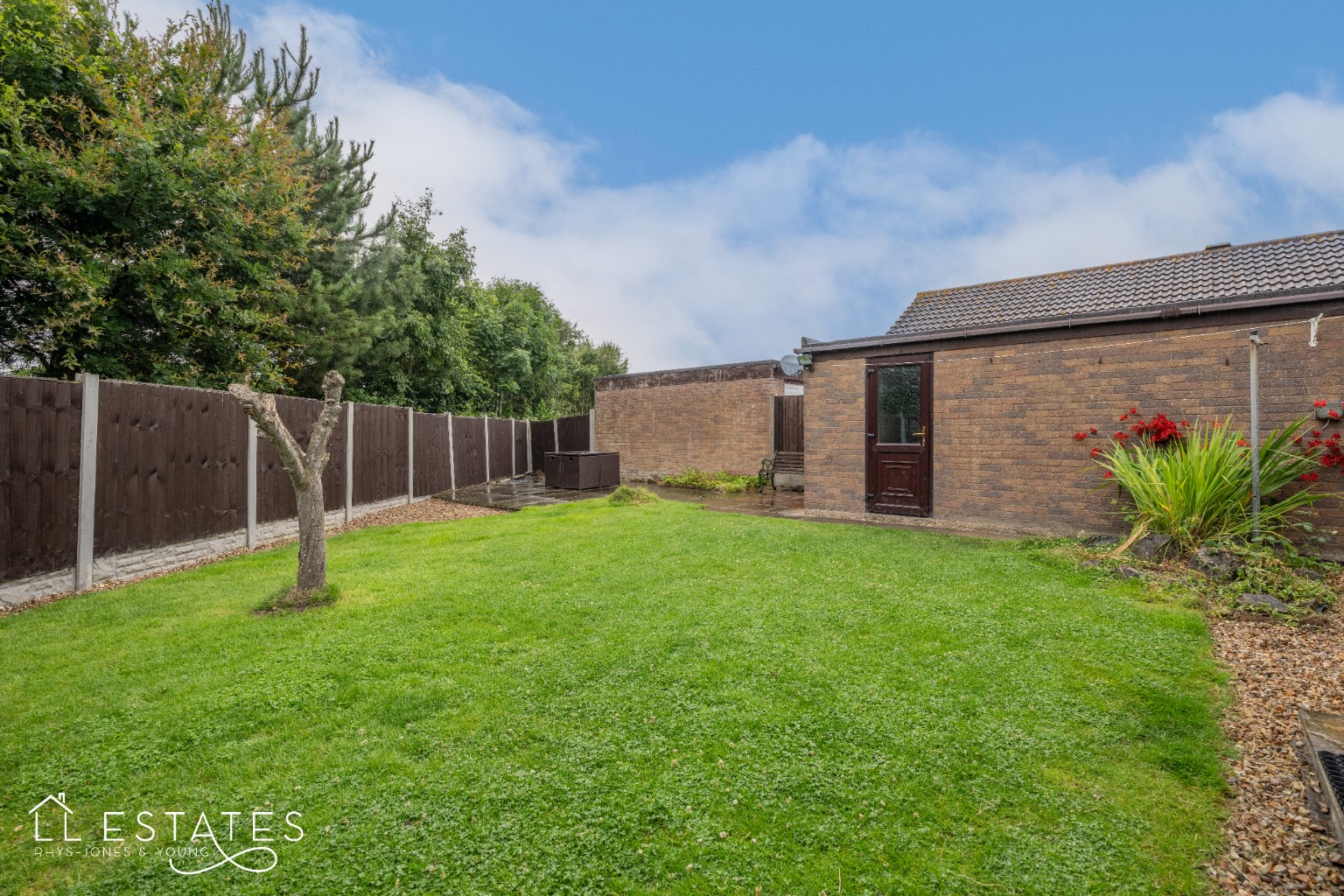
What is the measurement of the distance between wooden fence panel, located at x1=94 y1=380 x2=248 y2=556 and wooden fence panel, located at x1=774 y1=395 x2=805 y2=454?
10570mm

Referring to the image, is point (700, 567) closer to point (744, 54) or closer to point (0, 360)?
point (0, 360)

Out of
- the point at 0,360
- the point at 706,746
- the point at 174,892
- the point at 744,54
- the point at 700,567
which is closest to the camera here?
the point at 174,892

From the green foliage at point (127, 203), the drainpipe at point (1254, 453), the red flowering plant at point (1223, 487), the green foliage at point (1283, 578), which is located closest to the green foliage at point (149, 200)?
the green foliage at point (127, 203)

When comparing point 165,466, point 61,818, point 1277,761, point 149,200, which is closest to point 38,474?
point 165,466

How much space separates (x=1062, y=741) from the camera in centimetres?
236

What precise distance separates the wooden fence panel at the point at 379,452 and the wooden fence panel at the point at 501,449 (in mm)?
4878

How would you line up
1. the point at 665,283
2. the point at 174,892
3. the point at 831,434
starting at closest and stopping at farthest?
the point at 174,892
the point at 831,434
the point at 665,283

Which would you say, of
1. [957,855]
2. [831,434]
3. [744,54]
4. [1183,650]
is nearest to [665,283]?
[744,54]

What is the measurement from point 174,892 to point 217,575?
447 cm

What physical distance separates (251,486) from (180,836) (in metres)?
5.88

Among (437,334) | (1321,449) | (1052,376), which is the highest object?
(437,334)

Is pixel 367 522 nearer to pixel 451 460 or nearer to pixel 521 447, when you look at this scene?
pixel 451 460

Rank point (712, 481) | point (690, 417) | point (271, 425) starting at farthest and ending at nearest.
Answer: point (690, 417), point (712, 481), point (271, 425)

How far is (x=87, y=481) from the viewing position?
15.9 feet
